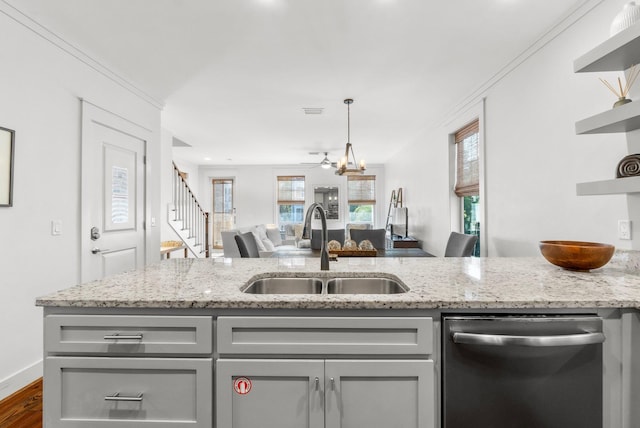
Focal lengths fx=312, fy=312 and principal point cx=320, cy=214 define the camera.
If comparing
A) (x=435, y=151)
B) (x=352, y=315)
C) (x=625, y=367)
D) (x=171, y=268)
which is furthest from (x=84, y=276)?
(x=435, y=151)

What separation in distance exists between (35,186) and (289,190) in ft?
21.5

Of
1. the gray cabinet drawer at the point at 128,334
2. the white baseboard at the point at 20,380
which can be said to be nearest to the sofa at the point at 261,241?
the white baseboard at the point at 20,380

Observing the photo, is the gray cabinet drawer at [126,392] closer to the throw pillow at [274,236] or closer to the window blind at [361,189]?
the throw pillow at [274,236]

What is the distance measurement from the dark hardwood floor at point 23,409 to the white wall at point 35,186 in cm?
7

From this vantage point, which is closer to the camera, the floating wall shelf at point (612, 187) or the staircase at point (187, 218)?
the floating wall shelf at point (612, 187)

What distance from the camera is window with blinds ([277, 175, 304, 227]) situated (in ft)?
28.2

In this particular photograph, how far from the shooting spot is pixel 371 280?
61.5 inches

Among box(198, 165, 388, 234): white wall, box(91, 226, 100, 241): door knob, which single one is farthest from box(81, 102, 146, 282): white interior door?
box(198, 165, 388, 234): white wall

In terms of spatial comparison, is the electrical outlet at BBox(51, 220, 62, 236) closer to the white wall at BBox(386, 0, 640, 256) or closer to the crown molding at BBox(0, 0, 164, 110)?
the crown molding at BBox(0, 0, 164, 110)

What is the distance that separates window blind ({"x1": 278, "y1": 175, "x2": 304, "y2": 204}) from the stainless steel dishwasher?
770 cm

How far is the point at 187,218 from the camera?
236 inches

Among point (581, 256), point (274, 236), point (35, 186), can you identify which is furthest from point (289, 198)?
point (581, 256)

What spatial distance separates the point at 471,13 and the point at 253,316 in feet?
7.62

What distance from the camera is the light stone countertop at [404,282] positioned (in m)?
1.04
